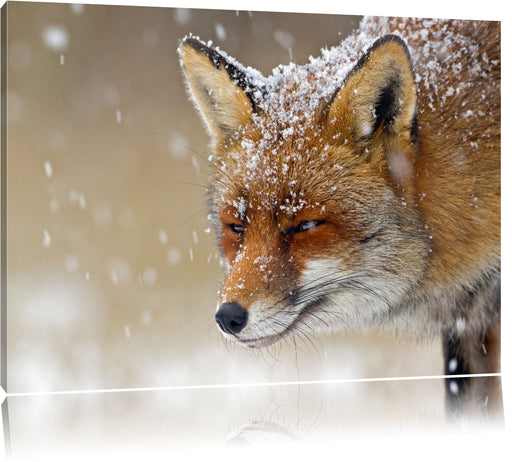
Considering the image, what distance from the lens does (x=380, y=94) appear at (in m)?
3.90

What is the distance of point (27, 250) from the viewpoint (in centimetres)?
453

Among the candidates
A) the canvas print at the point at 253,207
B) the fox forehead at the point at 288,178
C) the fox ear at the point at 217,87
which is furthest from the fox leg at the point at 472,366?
the fox ear at the point at 217,87

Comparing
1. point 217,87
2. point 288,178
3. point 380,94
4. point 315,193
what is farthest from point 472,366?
point 217,87

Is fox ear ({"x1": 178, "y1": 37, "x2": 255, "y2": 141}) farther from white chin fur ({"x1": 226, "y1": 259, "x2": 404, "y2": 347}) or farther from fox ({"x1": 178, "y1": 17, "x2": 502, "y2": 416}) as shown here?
white chin fur ({"x1": 226, "y1": 259, "x2": 404, "y2": 347})

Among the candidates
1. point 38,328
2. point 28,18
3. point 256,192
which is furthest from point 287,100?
point 38,328

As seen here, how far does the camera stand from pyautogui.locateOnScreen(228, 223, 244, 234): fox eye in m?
4.06

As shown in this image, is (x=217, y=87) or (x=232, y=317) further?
(x=217, y=87)

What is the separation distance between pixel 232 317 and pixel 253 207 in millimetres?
670

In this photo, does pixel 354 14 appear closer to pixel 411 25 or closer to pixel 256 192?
pixel 411 25

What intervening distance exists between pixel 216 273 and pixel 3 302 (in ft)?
4.49

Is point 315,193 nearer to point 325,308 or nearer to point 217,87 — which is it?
point 325,308

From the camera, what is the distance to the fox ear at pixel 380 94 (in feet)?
12.4

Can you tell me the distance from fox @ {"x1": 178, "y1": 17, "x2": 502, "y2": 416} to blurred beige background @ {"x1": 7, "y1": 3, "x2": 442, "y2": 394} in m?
0.36

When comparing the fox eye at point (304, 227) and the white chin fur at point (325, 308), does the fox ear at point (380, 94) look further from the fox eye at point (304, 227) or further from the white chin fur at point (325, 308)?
the white chin fur at point (325, 308)
